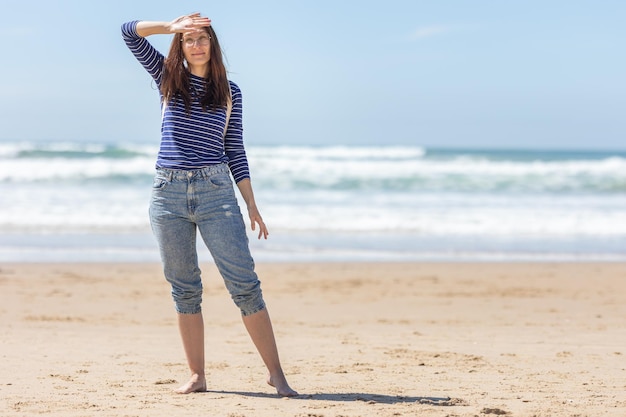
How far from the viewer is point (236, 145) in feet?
13.1

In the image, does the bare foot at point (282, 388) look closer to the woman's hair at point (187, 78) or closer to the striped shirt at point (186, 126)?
the striped shirt at point (186, 126)

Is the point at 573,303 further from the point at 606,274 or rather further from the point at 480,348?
the point at 480,348

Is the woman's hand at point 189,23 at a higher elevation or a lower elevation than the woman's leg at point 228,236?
higher

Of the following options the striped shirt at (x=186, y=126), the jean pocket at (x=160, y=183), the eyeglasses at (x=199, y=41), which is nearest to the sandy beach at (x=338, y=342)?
the jean pocket at (x=160, y=183)

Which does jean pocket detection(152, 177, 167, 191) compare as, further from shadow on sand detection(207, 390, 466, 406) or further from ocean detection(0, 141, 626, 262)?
ocean detection(0, 141, 626, 262)

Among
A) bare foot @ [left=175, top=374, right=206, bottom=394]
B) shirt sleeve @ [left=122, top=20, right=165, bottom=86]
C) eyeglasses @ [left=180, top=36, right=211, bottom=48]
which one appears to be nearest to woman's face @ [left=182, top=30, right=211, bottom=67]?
eyeglasses @ [left=180, top=36, right=211, bottom=48]

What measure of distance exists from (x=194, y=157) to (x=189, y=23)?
627 mm

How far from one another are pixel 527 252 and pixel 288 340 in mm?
6950

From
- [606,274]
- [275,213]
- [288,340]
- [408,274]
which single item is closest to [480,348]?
[288,340]

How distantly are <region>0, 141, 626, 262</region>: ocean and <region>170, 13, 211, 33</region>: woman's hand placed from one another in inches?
276

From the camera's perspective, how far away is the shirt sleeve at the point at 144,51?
386 centimetres

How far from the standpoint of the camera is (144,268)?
9.73 metres

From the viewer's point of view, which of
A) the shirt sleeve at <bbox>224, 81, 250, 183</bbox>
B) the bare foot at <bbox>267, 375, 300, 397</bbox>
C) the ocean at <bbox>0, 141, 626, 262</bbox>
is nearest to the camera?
the shirt sleeve at <bbox>224, 81, 250, 183</bbox>

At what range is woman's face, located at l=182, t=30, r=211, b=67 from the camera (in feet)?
12.6
